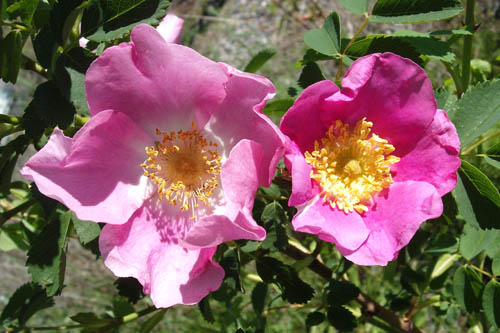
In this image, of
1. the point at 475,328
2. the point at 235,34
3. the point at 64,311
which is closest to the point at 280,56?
the point at 235,34

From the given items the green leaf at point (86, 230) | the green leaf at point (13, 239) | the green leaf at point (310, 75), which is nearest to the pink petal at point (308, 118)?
the green leaf at point (310, 75)

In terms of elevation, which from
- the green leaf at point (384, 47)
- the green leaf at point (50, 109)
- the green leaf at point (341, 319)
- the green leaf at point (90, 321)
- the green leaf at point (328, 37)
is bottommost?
the green leaf at point (90, 321)

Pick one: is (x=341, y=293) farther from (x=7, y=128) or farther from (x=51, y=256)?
(x=7, y=128)

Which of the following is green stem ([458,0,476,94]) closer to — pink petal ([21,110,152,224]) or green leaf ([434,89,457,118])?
green leaf ([434,89,457,118])

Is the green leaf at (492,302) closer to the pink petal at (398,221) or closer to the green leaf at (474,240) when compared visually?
the green leaf at (474,240)

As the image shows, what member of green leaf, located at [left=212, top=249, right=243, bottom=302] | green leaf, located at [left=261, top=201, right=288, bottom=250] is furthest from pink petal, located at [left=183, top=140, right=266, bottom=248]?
green leaf, located at [left=212, top=249, right=243, bottom=302]

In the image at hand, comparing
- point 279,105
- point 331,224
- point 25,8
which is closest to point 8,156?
point 25,8
